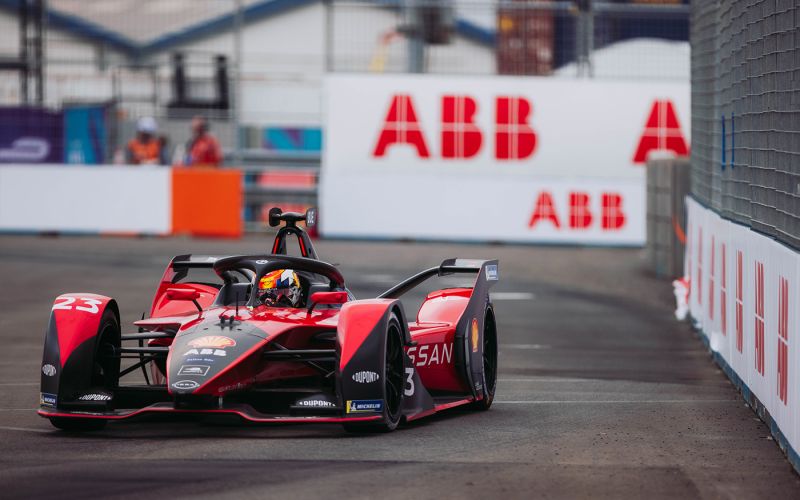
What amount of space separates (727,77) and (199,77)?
1770cm

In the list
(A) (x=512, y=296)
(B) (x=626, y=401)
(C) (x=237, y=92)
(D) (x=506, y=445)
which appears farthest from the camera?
(C) (x=237, y=92)

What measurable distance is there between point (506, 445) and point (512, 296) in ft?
33.3

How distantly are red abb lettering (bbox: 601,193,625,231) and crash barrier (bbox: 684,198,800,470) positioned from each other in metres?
11.8

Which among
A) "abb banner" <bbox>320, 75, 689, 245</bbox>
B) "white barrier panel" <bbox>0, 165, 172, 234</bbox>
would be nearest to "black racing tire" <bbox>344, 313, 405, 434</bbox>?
"abb banner" <bbox>320, 75, 689, 245</bbox>

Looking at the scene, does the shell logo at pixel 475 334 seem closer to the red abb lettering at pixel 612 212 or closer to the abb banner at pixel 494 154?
the abb banner at pixel 494 154

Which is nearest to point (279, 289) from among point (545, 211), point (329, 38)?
point (545, 211)

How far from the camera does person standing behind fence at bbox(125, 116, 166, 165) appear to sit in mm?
27391

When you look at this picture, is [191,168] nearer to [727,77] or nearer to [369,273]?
[369,273]

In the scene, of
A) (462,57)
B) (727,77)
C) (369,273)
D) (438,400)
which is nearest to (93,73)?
(462,57)

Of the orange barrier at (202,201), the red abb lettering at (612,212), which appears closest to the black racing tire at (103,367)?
the orange barrier at (202,201)

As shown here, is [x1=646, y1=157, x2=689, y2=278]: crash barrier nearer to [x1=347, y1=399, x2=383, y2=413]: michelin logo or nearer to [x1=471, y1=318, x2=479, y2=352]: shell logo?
[x1=471, y1=318, x2=479, y2=352]: shell logo

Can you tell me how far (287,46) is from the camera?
117 feet

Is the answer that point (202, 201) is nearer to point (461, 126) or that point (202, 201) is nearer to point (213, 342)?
point (461, 126)

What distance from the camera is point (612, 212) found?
26.9 m
